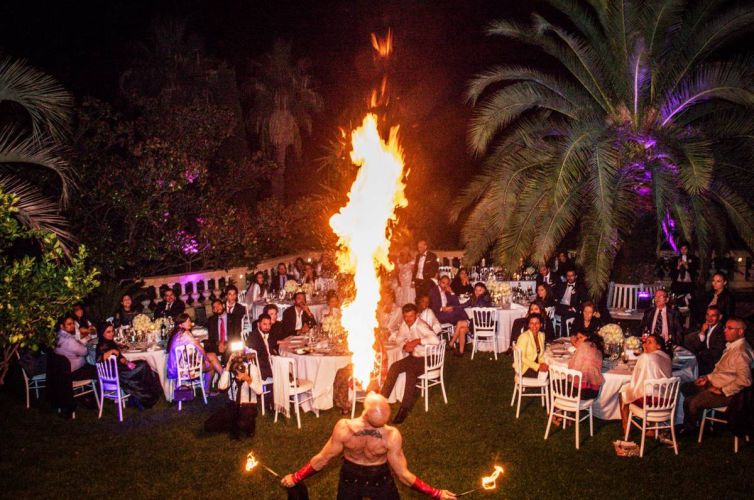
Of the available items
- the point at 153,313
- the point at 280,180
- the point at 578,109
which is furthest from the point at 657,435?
the point at 280,180

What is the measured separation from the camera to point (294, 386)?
9.59 metres

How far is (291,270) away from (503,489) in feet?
42.5

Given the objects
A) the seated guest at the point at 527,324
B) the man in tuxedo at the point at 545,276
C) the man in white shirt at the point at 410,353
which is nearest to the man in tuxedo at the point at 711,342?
the seated guest at the point at 527,324

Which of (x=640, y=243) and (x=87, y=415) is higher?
(x=640, y=243)

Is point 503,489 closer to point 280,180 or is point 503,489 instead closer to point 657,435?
point 657,435

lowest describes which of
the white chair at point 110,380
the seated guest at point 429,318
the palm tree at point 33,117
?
the white chair at point 110,380

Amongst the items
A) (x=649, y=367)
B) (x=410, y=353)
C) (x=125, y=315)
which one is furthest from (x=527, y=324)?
(x=125, y=315)

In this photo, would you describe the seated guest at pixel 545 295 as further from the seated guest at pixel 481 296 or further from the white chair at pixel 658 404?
the white chair at pixel 658 404

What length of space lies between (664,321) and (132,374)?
8.82m

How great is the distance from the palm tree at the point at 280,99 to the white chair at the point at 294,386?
1922 cm

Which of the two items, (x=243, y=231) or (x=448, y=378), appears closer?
(x=448, y=378)

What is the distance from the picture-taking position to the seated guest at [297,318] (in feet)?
39.9

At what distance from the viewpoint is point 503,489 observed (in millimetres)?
7508

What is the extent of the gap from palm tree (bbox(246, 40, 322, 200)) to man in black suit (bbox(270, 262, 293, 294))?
37.3 feet
